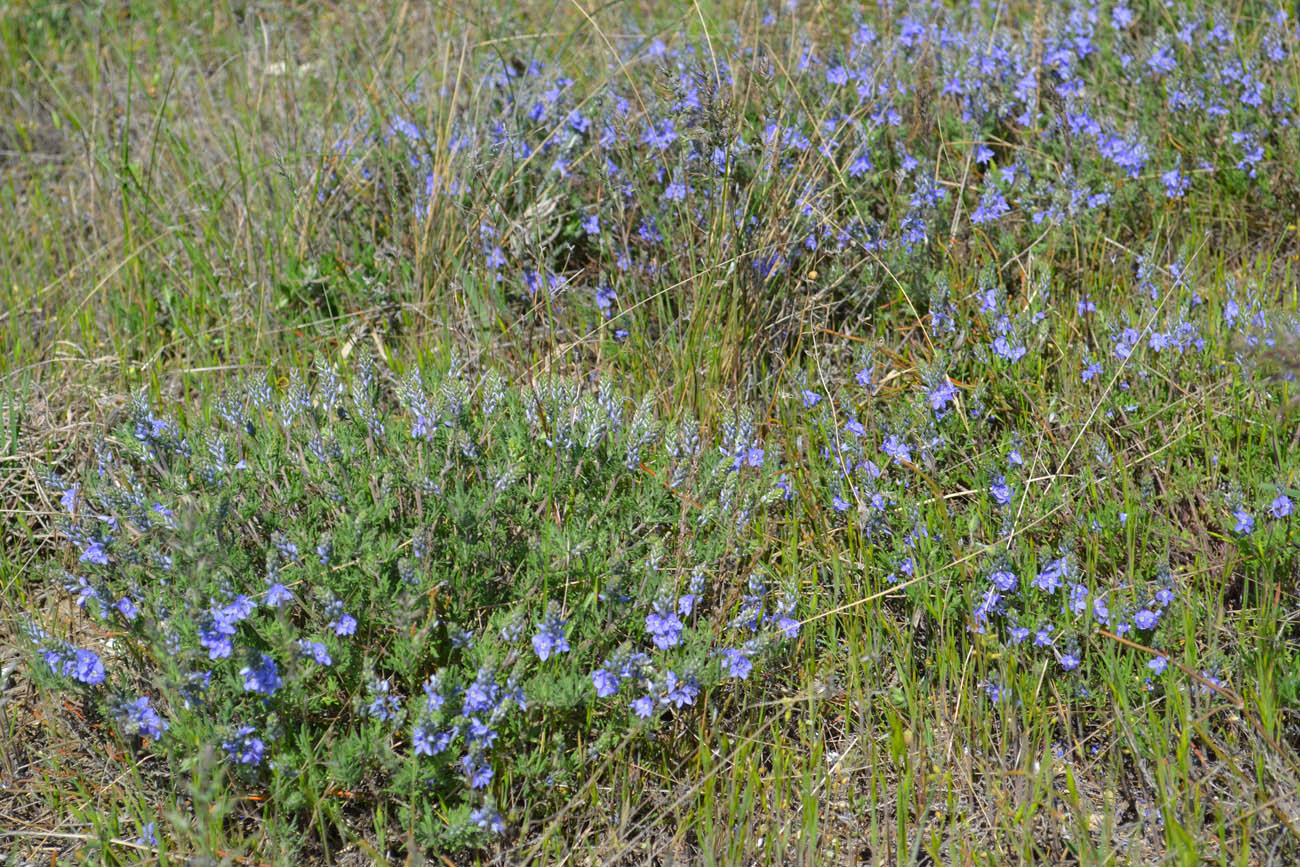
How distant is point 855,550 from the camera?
3000 mm

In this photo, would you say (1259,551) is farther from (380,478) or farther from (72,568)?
(72,568)

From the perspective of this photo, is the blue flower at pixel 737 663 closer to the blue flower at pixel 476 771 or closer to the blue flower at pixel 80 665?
the blue flower at pixel 476 771

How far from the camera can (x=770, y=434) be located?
11.0ft

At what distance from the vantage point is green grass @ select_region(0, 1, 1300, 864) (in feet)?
8.09

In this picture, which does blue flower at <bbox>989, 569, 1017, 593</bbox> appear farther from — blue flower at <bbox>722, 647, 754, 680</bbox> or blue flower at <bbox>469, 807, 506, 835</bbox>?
blue flower at <bbox>469, 807, 506, 835</bbox>

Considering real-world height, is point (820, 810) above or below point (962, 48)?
below

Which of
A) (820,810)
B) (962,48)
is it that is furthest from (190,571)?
(962,48)

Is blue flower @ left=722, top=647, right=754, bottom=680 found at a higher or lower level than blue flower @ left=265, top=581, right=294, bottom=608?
lower

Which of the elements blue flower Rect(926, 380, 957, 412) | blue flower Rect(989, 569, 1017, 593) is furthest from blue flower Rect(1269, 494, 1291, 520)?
blue flower Rect(926, 380, 957, 412)

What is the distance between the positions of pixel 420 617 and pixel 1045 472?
165cm

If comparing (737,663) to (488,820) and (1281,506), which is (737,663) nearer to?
(488,820)

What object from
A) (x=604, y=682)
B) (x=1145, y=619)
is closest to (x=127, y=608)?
(x=604, y=682)

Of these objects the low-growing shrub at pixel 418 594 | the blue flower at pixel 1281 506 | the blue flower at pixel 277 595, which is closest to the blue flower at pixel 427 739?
the low-growing shrub at pixel 418 594

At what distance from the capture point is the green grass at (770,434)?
247cm
